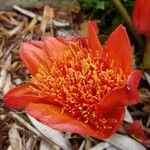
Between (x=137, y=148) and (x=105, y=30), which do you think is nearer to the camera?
(x=137, y=148)

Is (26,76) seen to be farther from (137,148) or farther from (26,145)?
(137,148)

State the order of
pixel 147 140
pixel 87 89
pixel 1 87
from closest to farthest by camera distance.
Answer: pixel 87 89 < pixel 147 140 < pixel 1 87

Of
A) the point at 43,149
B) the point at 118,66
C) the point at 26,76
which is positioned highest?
the point at 118,66

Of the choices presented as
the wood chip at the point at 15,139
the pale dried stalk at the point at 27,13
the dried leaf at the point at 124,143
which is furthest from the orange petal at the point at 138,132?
the pale dried stalk at the point at 27,13

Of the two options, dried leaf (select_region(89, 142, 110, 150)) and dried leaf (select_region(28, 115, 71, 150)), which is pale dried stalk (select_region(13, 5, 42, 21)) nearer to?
dried leaf (select_region(28, 115, 71, 150))

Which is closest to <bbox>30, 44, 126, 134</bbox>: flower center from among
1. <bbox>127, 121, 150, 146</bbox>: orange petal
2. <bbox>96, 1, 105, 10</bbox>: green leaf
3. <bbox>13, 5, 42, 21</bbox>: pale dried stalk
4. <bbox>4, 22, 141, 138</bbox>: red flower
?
<bbox>4, 22, 141, 138</bbox>: red flower

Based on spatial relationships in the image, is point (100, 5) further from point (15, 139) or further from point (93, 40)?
point (15, 139)

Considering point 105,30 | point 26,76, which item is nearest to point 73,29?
point 105,30
